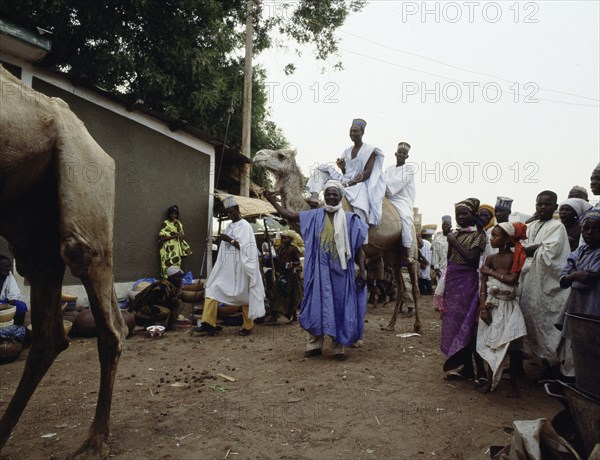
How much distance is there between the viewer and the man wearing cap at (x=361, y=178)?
7172mm

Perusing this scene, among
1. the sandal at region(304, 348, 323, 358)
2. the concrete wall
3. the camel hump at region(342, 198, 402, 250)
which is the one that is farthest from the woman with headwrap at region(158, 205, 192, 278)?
the sandal at region(304, 348, 323, 358)

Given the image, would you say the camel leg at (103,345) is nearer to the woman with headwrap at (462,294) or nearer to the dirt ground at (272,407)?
the dirt ground at (272,407)

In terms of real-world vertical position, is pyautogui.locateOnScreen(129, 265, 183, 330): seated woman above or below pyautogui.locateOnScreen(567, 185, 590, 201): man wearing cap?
below

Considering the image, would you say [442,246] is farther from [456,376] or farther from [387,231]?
[456,376]

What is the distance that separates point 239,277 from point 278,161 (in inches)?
82.6

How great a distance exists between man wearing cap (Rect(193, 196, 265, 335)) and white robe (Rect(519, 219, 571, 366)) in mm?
A: 4328

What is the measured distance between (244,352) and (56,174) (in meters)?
4.39

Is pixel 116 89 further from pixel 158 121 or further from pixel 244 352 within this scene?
pixel 244 352

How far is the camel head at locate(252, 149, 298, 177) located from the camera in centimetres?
715

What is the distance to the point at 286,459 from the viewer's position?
10.1 ft

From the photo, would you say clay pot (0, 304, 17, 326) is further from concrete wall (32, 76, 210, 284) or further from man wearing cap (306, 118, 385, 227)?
man wearing cap (306, 118, 385, 227)

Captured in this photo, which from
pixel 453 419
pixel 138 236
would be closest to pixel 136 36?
pixel 138 236

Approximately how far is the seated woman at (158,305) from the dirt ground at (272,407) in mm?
1563

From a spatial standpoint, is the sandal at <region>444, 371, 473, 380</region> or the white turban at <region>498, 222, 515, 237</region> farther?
the sandal at <region>444, 371, 473, 380</region>
